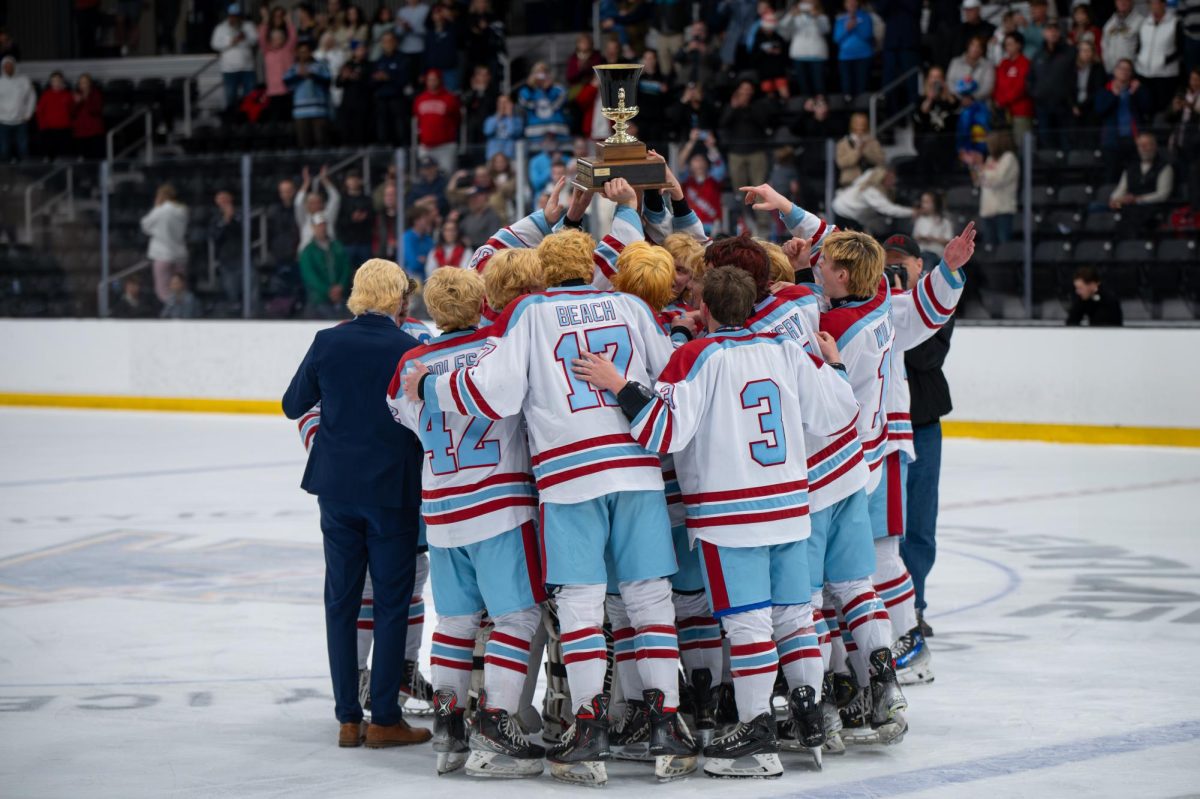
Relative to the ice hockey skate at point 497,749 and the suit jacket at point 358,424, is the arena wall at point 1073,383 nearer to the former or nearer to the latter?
the suit jacket at point 358,424

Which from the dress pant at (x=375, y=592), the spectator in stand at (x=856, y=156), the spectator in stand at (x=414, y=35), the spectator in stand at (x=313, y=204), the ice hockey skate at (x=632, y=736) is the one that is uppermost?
the spectator in stand at (x=414, y=35)

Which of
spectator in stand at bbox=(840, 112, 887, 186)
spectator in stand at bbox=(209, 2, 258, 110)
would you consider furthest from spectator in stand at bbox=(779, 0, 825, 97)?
spectator in stand at bbox=(209, 2, 258, 110)

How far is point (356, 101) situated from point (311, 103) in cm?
50

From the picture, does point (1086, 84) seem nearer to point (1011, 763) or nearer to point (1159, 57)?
point (1159, 57)

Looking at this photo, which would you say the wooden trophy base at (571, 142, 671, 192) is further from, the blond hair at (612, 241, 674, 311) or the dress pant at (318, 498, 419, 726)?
the dress pant at (318, 498, 419, 726)

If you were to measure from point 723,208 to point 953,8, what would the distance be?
3982mm

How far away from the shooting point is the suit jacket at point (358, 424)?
194 inches

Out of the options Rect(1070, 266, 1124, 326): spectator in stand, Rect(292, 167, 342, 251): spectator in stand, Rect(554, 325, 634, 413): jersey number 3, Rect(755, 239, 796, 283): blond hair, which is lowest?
Rect(1070, 266, 1124, 326): spectator in stand

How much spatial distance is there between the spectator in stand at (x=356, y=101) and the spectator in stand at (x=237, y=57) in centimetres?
247

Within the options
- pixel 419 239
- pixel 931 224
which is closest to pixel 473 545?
pixel 931 224

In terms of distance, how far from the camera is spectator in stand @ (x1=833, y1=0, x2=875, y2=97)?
51.8 ft

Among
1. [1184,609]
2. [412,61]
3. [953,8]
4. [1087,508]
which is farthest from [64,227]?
[1184,609]

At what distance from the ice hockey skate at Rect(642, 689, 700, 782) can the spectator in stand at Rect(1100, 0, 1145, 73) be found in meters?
10.7

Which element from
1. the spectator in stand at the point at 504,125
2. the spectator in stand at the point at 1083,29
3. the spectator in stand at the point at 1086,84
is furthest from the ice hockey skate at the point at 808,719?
the spectator in stand at the point at 504,125
